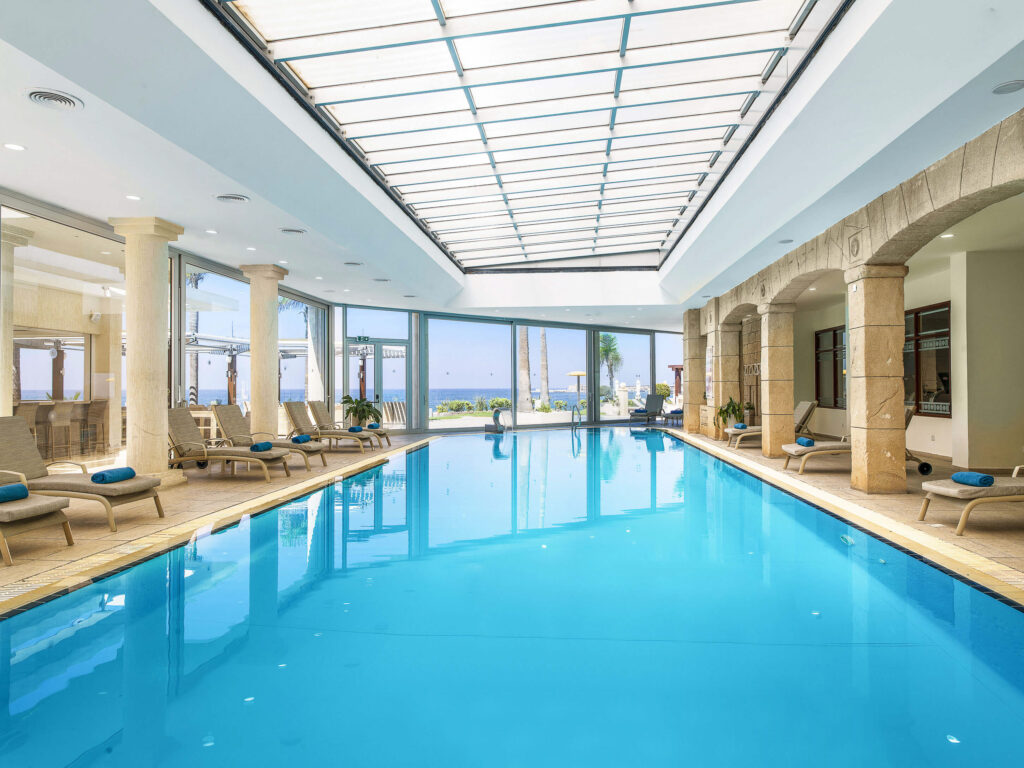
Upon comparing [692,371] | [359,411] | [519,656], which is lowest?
[519,656]

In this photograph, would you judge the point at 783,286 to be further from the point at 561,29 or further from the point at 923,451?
the point at 561,29

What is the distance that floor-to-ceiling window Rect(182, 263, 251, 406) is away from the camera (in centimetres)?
1123

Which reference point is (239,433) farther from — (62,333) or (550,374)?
(550,374)

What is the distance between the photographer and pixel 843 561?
5156 mm

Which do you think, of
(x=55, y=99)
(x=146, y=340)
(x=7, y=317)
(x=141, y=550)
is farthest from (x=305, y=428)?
(x=55, y=99)

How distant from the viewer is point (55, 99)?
16.5ft

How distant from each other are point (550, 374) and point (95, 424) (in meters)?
15.6

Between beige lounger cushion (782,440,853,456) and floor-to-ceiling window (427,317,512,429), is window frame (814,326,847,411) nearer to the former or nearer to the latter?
beige lounger cushion (782,440,853,456)

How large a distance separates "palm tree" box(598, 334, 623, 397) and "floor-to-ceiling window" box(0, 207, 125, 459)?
16.3m

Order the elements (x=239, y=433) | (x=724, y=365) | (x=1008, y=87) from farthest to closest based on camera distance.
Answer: (x=724, y=365)
(x=239, y=433)
(x=1008, y=87)

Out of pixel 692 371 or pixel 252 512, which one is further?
pixel 692 371

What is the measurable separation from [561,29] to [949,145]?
3607mm

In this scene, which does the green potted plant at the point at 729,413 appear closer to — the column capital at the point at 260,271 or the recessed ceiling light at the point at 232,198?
the column capital at the point at 260,271

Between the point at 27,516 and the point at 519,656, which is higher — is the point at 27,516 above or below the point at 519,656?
above
